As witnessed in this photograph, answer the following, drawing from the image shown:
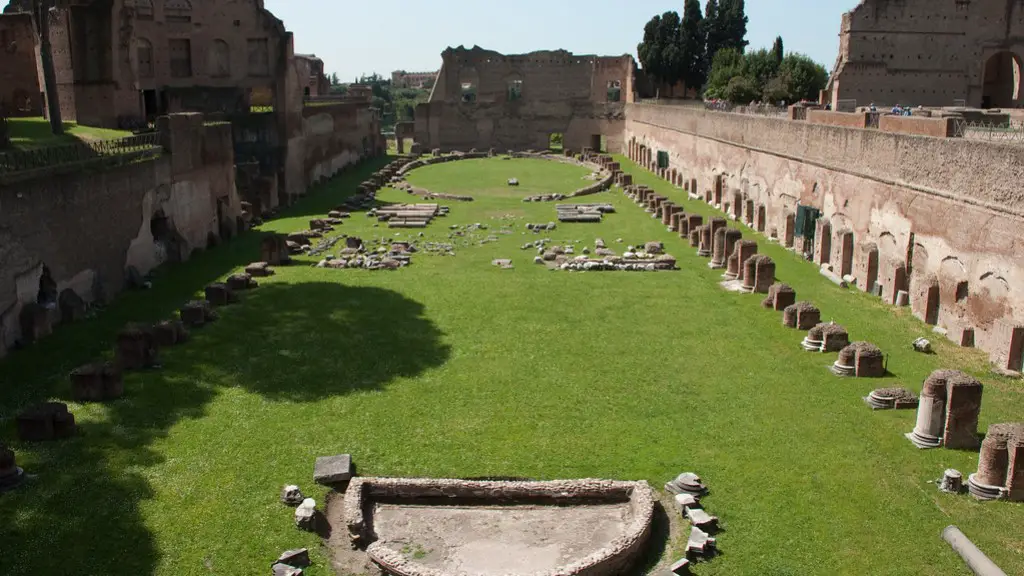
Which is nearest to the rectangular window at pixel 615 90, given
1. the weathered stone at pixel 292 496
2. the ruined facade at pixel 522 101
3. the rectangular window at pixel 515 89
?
the ruined facade at pixel 522 101

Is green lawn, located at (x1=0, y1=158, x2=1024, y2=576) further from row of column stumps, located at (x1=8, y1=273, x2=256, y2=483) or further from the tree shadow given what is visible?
row of column stumps, located at (x1=8, y1=273, x2=256, y2=483)

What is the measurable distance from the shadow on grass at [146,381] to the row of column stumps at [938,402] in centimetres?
527

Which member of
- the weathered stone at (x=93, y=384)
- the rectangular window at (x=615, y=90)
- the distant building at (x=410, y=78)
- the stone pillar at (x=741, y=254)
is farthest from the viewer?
the distant building at (x=410, y=78)

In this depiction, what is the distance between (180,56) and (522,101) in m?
21.0

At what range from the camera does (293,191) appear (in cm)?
2825

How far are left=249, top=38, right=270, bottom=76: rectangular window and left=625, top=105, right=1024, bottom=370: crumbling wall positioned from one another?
1624 cm

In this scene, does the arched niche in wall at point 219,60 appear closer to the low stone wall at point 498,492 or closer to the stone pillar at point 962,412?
the low stone wall at point 498,492

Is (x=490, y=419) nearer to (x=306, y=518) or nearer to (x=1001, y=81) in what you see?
Answer: (x=306, y=518)

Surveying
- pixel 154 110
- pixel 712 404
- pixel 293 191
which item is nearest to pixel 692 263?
pixel 712 404

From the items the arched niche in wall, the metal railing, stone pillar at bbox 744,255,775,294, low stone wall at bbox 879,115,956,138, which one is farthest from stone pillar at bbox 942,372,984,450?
the arched niche in wall

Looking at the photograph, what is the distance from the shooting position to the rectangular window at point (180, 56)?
29641 millimetres

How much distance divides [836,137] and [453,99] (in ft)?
103

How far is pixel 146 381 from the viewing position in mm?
10922

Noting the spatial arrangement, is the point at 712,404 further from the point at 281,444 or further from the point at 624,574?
the point at 281,444
